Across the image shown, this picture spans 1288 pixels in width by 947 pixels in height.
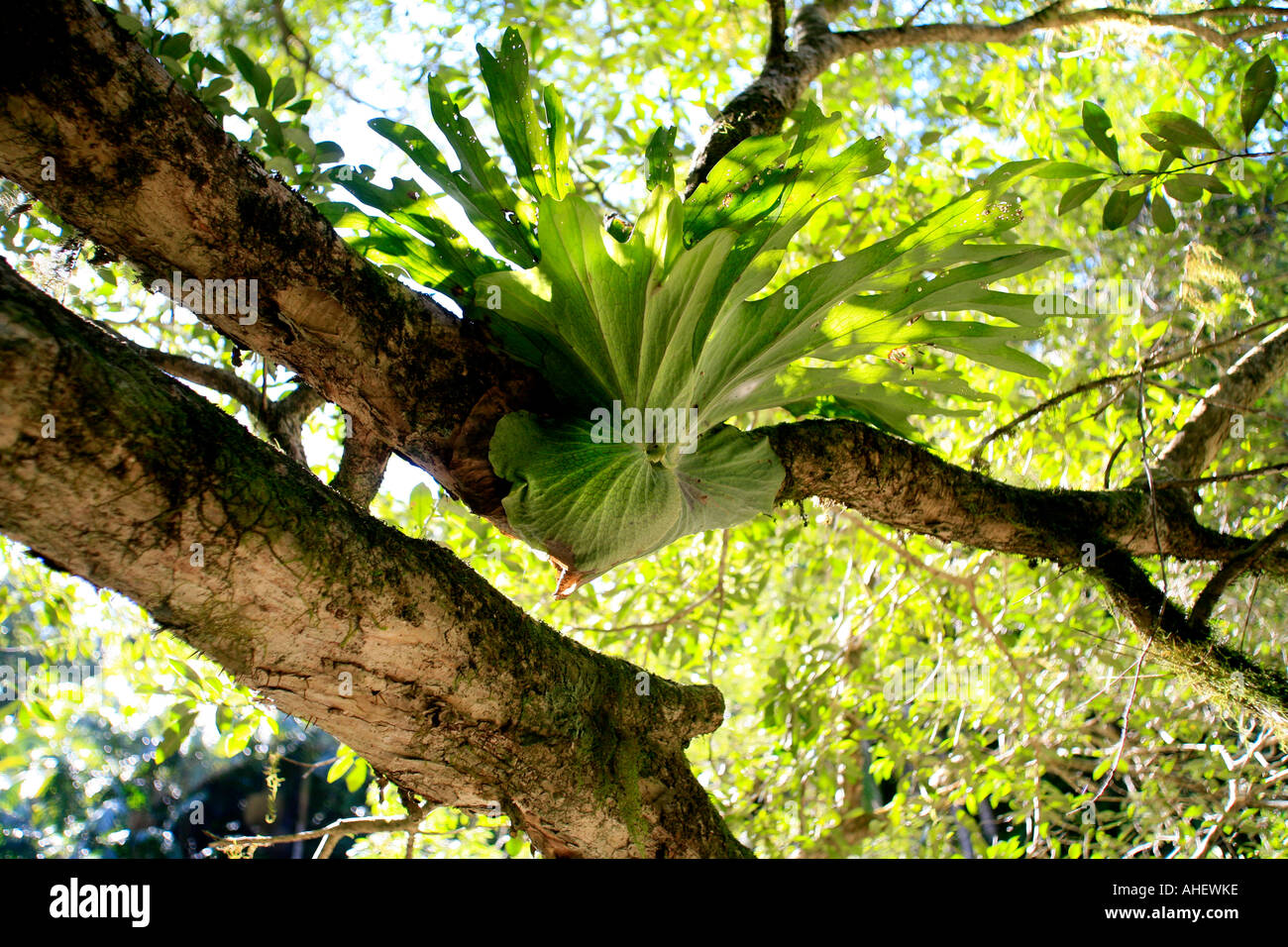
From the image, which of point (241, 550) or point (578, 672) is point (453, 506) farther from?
point (241, 550)

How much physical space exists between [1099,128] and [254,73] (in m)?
1.65

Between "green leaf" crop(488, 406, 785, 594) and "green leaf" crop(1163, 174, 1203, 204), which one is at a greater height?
"green leaf" crop(1163, 174, 1203, 204)

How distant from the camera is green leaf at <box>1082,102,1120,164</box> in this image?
1.49 m

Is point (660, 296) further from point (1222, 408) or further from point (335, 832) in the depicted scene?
point (1222, 408)

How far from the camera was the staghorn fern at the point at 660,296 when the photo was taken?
1.12m

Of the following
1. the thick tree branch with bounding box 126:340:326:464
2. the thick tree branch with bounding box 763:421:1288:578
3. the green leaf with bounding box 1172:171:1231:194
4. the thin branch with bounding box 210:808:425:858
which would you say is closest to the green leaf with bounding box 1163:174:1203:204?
the green leaf with bounding box 1172:171:1231:194

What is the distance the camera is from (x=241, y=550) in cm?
83

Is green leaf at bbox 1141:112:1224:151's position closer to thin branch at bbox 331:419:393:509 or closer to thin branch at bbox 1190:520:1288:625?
thin branch at bbox 1190:520:1288:625

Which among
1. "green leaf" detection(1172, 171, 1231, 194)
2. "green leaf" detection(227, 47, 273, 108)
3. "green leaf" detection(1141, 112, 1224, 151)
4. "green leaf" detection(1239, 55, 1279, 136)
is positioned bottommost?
"green leaf" detection(1172, 171, 1231, 194)

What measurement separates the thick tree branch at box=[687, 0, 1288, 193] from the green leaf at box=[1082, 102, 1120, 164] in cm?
60

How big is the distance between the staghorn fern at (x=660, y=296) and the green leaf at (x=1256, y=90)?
0.42 metres

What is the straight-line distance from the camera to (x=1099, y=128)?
4.94 ft
